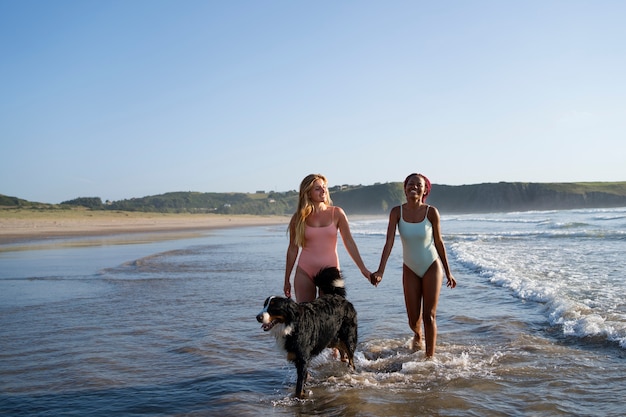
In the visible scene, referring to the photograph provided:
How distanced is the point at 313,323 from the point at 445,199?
124m

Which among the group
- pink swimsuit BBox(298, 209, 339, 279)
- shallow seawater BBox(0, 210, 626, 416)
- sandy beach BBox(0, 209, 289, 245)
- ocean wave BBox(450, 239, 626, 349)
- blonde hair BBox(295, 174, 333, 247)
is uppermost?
blonde hair BBox(295, 174, 333, 247)

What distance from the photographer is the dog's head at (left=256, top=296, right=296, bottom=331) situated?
4.64 meters

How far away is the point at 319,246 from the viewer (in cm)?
589

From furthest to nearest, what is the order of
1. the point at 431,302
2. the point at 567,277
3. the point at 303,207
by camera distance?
the point at 567,277, the point at 431,302, the point at 303,207

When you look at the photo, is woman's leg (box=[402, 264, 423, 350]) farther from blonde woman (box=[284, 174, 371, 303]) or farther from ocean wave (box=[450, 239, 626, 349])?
ocean wave (box=[450, 239, 626, 349])

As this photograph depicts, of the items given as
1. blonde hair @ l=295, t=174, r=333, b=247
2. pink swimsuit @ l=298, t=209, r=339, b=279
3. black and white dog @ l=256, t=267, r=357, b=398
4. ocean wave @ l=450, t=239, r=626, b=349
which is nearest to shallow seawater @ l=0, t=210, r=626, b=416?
ocean wave @ l=450, t=239, r=626, b=349

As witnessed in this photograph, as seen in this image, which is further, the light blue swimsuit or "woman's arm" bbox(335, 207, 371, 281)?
the light blue swimsuit

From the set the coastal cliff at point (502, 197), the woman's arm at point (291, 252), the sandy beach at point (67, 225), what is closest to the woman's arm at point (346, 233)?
the woman's arm at point (291, 252)

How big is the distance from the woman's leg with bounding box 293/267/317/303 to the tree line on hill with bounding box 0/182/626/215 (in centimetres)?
8121

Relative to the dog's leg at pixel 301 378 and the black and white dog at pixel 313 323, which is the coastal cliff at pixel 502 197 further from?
the dog's leg at pixel 301 378

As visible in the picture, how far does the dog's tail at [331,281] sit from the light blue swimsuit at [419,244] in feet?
3.20

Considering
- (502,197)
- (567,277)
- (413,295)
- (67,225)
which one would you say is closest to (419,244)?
(413,295)

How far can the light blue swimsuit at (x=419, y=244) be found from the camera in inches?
241

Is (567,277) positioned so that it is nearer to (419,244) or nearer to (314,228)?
(419,244)
